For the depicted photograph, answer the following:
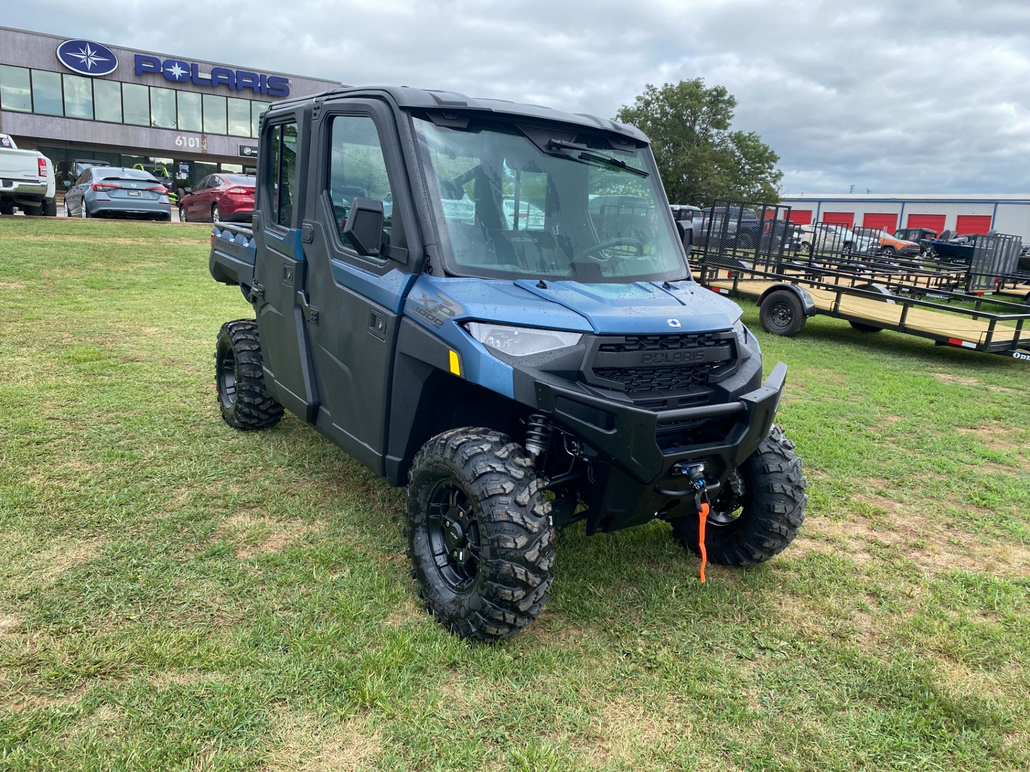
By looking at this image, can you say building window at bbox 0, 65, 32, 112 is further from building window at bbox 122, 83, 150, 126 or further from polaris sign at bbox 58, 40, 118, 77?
building window at bbox 122, 83, 150, 126

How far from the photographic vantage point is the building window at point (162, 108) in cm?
3722

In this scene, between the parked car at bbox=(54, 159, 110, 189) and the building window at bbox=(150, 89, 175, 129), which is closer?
the parked car at bbox=(54, 159, 110, 189)

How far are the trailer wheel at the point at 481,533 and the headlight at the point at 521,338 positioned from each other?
420 millimetres

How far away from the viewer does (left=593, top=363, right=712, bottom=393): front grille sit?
305 centimetres

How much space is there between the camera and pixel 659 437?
10.4 feet

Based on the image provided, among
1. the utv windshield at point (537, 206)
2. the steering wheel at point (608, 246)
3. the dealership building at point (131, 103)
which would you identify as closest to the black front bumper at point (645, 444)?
the utv windshield at point (537, 206)

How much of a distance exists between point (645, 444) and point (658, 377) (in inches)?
16.3

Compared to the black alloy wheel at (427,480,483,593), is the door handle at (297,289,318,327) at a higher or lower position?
higher

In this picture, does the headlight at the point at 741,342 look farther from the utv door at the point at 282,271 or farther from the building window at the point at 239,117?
the building window at the point at 239,117

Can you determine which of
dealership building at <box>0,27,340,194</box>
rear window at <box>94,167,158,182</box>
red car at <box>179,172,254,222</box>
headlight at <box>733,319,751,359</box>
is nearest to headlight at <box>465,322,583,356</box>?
headlight at <box>733,319,751,359</box>

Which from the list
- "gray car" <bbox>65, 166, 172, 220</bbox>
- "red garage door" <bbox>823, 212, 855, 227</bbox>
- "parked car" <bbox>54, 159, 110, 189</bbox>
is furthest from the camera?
"red garage door" <bbox>823, 212, 855, 227</bbox>

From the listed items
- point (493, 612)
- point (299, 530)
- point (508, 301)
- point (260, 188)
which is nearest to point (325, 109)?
point (260, 188)

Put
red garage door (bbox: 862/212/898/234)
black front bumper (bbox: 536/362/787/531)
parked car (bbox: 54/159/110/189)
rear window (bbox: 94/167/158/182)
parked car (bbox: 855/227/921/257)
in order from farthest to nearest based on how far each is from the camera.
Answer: red garage door (bbox: 862/212/898/234) < parked car (bbox: 54/159/110/189) < parked car (bbox: 855/227/921/257) < rear window (bbox: 94/167/158/182) < black front bumper (bbox: 536/362/787/531)

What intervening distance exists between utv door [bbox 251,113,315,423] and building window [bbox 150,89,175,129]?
3824 centimetres
